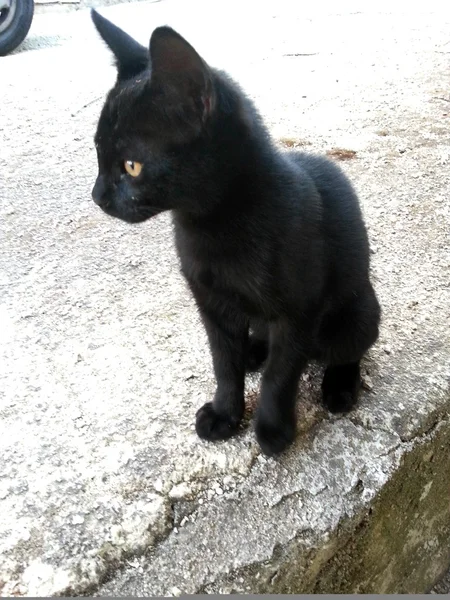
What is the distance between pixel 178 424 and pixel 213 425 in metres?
0.08

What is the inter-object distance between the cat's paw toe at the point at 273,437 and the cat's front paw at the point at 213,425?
67mm

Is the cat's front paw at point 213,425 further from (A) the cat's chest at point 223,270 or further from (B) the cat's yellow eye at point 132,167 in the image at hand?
(B) the cat's yellow eye at point 132,167

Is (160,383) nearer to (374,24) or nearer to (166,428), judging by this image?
(166,428)

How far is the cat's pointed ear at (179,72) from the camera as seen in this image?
0.94m

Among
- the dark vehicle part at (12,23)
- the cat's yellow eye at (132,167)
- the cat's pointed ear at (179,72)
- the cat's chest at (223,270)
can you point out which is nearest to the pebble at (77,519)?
the cat's chest at (223,270)

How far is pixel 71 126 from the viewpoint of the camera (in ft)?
8.79

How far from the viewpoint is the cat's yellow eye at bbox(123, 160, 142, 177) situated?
1.05 meters

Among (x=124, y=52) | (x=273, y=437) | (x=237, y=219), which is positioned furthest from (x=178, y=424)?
(x=124, y=52)

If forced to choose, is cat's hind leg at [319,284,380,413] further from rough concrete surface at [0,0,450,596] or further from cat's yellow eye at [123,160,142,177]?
cat's yellow eye at [123,160,142,177]

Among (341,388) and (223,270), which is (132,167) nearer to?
(223,270)

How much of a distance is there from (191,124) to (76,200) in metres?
1.22

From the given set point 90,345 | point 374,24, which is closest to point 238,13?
point 374,24

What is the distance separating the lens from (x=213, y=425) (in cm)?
127

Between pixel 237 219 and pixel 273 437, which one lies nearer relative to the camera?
pixel 237 219
